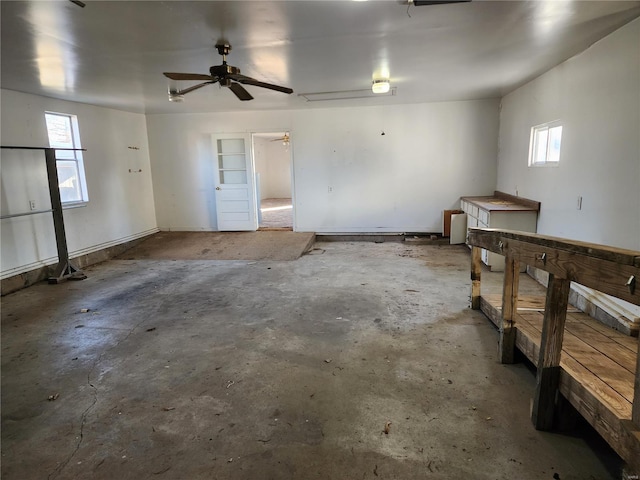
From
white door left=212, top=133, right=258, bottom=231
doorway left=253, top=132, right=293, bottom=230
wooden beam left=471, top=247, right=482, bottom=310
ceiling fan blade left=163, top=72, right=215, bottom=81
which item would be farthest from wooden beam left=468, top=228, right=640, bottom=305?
doorway left=253, top=132, right=293, bottom=230

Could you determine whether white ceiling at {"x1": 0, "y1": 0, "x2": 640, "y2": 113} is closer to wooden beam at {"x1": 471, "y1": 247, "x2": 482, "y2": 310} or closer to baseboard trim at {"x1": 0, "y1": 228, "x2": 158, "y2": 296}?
wooden beam at {"x1": 471, "y1": 247, "x2": 482, "y2": 310}

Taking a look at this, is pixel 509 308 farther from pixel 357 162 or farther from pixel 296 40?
pixel 357 162

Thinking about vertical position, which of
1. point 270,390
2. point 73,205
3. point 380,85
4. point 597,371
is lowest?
point 270,390

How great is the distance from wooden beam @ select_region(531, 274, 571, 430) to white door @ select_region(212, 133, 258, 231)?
21.2 feet

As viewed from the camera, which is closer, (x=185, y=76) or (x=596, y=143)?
(x=185, y=76)

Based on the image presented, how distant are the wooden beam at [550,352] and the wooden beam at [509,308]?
2.16 ft

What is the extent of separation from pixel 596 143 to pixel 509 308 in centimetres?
206

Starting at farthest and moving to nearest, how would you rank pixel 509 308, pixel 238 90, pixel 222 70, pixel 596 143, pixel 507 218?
pixel 507 218
pixel 238 90
pixel 596 143
pixel 222 70
pixel 509 308

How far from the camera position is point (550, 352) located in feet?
6.65

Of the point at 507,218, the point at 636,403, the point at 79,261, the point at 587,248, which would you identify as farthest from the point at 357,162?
the point at 636,403

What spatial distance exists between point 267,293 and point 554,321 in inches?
126

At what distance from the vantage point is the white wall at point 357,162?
7002 mm

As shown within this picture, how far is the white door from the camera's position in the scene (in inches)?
302

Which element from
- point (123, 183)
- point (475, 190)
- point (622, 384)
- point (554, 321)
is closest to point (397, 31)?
point (554, 321)
